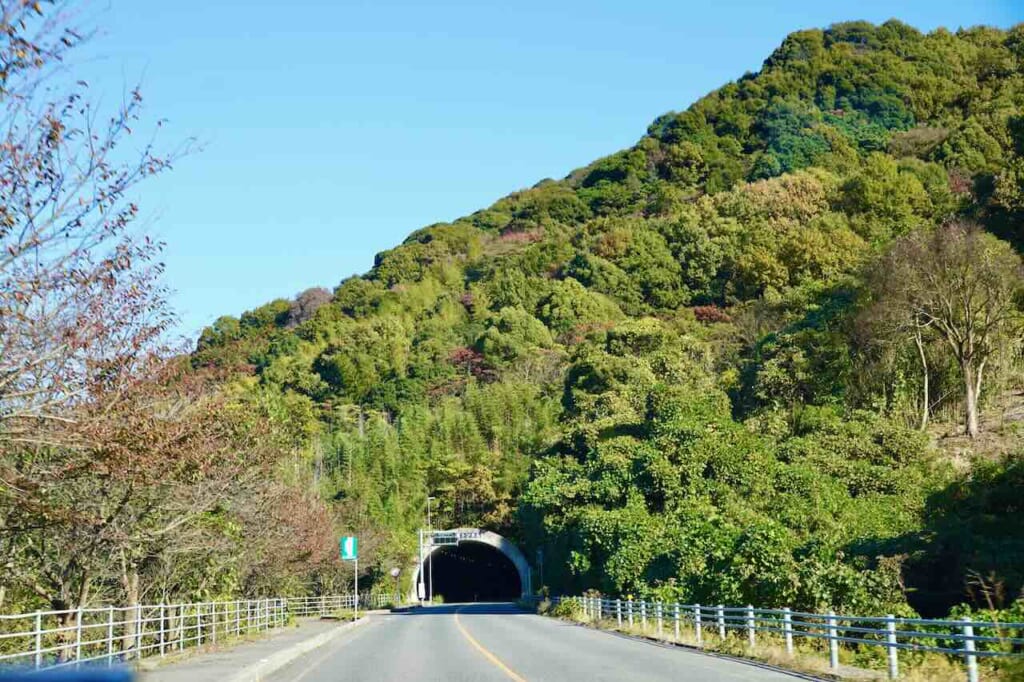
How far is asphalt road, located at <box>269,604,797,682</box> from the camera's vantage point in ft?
54.7

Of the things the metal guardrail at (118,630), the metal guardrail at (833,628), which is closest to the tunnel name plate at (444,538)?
the metal guardrail at (118,630)

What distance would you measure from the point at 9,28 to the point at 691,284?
10712cm

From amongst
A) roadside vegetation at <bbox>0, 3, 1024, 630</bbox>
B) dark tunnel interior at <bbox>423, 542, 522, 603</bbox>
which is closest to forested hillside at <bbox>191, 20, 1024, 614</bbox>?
roadside vegetation at <bbox>0, 3, 1024, 630</bbox>

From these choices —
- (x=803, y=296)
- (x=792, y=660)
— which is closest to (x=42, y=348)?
(x=792, y=660)

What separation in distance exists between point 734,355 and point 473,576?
36892 mm

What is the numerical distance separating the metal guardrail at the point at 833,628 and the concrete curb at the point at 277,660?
8951mm

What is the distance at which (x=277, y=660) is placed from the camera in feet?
68.9

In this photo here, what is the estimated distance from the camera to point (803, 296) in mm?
74500

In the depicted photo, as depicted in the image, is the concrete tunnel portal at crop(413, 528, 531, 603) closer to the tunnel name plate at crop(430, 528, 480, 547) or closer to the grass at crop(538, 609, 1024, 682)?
the tunnel name plate at crop(430, 528, 480, 547)

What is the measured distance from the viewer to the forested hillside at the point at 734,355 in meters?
34.5

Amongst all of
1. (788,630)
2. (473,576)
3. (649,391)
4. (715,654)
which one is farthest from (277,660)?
(473,576)

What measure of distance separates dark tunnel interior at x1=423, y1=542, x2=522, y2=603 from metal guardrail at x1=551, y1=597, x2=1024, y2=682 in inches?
2123

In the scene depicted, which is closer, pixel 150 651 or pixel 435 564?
pixel 150 651

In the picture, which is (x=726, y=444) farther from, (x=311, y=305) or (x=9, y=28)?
(x=311, y=305)
